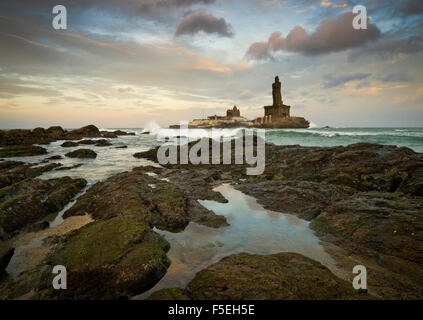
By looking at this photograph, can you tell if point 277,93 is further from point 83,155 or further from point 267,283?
point 267,283

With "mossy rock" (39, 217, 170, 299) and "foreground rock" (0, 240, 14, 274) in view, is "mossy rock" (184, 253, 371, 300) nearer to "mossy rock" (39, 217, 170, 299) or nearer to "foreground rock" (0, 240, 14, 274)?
"mossy rock" (39, 217, 170, 299)

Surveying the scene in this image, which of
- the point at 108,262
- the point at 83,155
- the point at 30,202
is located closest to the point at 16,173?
the point at 30,202

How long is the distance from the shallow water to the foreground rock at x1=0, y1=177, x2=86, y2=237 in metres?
4.16

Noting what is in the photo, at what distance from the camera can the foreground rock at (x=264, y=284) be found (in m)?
2.92

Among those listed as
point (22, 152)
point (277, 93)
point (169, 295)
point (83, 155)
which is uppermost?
point (277, 93)

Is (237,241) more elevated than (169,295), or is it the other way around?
(169,295)

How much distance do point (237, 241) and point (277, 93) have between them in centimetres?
11264

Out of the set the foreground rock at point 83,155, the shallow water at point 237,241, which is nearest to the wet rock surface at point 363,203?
the shallow water at point 237,241

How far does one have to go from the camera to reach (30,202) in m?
6.48

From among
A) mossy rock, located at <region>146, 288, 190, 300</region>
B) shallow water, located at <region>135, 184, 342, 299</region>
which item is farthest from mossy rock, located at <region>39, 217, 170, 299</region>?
mossy rock, located at <region>146, 288, 190, 300</region>

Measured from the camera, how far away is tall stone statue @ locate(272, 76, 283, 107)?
10500 cm
